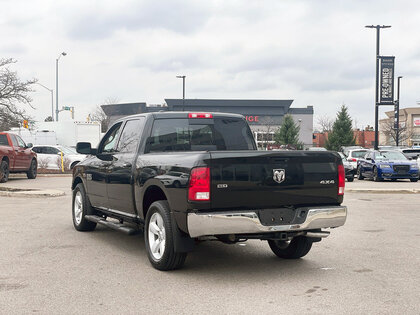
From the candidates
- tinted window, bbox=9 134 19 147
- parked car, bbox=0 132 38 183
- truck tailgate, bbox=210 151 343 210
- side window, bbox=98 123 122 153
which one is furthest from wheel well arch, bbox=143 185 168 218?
tinted window, bbox=9 134 19 147

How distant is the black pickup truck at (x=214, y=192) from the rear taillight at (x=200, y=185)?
0.01 meters

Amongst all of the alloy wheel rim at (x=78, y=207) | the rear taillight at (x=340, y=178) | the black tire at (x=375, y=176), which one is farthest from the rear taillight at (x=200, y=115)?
the black tire at (x=375, y=176)

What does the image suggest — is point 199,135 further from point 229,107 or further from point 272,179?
point 229,107

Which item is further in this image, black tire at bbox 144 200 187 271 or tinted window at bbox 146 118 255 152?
tinted window at bbox 146 118 255 152

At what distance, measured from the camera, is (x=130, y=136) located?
800 centimetres

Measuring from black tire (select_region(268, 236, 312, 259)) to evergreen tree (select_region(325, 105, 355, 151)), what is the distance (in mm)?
57573

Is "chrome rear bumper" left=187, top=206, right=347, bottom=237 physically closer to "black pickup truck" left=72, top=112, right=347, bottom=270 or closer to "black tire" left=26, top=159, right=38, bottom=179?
"black pickup truck" left=72, top=112, right=347, bottom=270

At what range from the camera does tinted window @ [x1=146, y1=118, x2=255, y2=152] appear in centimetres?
756

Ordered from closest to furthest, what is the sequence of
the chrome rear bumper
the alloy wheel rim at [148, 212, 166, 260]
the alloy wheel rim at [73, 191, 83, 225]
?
the chrome rear bumper
the alloy wheel rim at [148, 212, 166, 260]
the alloy wheel rim at [73, 191, 83, 225]

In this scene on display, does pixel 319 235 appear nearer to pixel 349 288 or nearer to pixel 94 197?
pixel 349 288

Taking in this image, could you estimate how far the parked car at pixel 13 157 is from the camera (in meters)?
21.2

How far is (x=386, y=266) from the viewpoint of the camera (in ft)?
→ 22.2

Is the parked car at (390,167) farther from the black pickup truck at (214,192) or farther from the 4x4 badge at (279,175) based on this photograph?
the 4x4 badge at (279,175)

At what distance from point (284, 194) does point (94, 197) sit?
3785 mm
